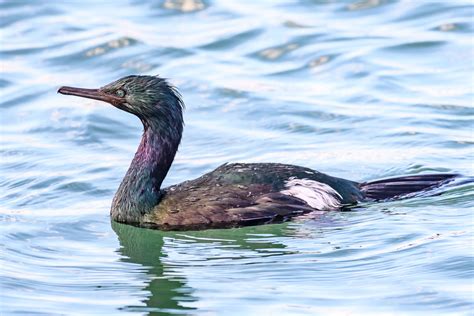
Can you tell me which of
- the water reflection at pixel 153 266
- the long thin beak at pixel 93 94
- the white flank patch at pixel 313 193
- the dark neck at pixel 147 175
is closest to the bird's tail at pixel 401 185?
the white flank patch at pixel 313 193

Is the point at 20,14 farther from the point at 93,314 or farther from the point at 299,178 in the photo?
the point at 93,314

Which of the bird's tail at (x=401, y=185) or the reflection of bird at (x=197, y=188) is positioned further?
the bird's tail at (x=401, y=185)

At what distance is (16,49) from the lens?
18688mm

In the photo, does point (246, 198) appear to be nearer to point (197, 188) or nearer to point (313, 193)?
point (197, 188)

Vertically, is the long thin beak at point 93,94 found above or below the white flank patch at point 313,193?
above

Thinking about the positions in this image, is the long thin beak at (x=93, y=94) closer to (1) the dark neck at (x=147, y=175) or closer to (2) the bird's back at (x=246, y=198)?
(1) the dark neck at (x=147, y=175)

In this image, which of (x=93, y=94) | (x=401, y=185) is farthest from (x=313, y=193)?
(x=93, y=94)

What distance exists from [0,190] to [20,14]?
24.7 ft

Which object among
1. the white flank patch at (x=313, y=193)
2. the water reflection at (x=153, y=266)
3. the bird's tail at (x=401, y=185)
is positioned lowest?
the water reflection at (x=153, y=266)

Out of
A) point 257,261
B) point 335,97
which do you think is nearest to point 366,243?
point 257,261

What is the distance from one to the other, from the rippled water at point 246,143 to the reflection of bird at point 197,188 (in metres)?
0.16

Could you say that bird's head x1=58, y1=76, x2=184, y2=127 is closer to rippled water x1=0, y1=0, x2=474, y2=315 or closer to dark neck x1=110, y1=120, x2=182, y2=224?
dark neck x1=110, y1=120, x2=182, y2=224

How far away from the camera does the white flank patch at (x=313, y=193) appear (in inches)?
455

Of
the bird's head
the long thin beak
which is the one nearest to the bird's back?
the bird's head
